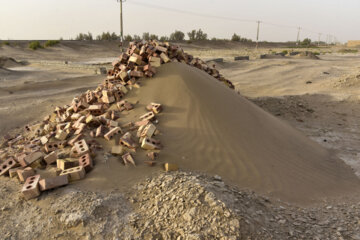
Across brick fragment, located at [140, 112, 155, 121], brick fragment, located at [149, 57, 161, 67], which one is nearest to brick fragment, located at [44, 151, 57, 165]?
brick fragment, located at [140, 112, 155, 121]

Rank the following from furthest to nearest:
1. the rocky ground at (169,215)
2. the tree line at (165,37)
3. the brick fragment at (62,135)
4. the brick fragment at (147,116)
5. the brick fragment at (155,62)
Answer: the tree line at (165,37), the brick fragment at (155,62), the brick fragment at (147,116), the brick fragment at (62,135), the rocky ground at (169,215)

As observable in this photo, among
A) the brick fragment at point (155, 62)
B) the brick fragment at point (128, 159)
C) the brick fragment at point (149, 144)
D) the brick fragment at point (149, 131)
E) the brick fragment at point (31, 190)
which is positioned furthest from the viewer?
the brick fragment at point (155, 62)

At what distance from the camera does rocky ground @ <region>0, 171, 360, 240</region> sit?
2664 millimetres

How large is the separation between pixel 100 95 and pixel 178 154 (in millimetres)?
2237

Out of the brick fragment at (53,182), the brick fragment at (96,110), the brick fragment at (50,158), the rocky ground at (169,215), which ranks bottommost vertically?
the rocky ground at (169,215)

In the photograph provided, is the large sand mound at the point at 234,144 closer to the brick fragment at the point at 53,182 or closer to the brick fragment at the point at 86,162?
the brick fragment at the point at 86,162

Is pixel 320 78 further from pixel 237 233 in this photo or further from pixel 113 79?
→ pixel 237 233

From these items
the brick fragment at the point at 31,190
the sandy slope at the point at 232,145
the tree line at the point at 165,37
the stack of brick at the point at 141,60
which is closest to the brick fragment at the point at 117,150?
the sandy slope at the point at 232,145

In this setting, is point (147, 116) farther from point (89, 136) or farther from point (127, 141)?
point (89, 136)

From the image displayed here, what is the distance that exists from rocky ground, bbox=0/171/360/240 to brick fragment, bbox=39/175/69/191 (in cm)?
8

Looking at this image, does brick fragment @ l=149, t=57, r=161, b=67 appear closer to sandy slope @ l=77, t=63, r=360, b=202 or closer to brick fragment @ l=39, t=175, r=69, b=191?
sandy slope @ l=77, t=63, r=360, b=202

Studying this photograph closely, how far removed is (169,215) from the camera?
2820mm

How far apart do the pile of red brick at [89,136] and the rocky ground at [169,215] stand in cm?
30

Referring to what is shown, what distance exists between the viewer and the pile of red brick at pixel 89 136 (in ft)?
11.5
